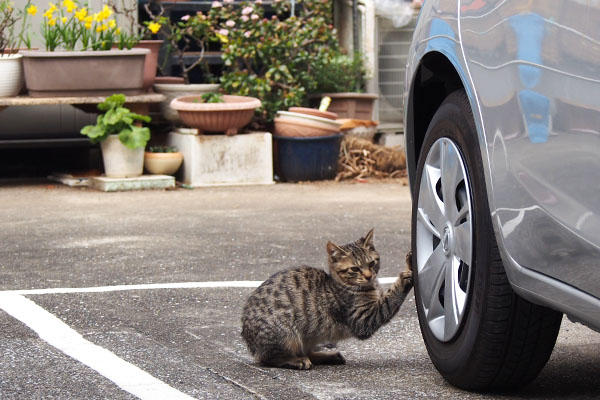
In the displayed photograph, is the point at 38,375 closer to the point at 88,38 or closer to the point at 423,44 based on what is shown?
the point at 423,44

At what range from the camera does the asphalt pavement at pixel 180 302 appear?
348cm

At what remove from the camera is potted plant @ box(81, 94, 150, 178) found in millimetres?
9367

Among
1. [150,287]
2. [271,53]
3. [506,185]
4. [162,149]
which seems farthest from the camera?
[271,53]

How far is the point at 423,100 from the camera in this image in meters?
3.91

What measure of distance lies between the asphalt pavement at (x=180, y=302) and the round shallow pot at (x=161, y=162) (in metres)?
0.69

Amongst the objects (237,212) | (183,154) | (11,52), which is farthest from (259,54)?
(237,212)

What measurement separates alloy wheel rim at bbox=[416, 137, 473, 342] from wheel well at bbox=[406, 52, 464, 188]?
11.9 inches

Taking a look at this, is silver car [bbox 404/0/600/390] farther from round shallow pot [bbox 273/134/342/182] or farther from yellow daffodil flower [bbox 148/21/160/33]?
yellow daffodil flower [bbox 148/21/160/33]

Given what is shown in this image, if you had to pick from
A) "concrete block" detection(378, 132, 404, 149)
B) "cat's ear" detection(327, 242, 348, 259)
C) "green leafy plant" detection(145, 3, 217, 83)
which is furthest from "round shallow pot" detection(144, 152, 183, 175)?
"cat's ear" detection(327, 242, 348, 259)

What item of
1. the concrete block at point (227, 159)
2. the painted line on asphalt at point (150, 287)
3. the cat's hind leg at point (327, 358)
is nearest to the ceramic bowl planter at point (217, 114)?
the concrete block at point (227, 159)

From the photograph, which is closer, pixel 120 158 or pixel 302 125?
pixel 120 158

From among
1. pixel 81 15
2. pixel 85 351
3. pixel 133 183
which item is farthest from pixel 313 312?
pixel 81 15

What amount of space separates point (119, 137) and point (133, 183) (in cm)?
41

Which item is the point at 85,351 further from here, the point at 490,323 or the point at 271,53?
the point at 271,53
